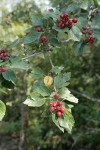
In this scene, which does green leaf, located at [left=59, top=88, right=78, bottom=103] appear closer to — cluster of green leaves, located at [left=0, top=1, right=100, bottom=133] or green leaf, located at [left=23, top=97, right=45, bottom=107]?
cluster of green leaves, located at [left=0, top=1, right=100, bottom=133]

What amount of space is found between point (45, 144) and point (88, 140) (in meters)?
0.81

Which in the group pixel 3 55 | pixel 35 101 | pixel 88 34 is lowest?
pixel 35 101

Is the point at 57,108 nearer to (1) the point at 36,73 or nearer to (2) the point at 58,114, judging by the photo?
(2) the point at 58,114

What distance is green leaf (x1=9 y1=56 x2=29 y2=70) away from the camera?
220 cm

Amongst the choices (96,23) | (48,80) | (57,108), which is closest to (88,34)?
(96,23)

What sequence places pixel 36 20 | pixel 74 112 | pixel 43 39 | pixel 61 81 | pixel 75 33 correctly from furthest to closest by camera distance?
pixel 74 112 < pixel 36 20 < pixel 43 39 < pixel 75 33 < pixel 61 81

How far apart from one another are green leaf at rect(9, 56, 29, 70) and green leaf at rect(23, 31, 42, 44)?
273 millimetres

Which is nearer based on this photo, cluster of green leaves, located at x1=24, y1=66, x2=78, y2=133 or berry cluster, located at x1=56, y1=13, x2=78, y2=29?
cluster of green leaves, located at x1=24, y1=66, x2=78, y2=133

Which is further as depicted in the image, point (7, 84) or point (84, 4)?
point (84, 4)

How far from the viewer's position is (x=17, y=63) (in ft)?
7.34

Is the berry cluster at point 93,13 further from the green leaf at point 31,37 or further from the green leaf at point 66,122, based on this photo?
the green leaf at point 66,122

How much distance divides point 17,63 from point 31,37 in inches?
15.0

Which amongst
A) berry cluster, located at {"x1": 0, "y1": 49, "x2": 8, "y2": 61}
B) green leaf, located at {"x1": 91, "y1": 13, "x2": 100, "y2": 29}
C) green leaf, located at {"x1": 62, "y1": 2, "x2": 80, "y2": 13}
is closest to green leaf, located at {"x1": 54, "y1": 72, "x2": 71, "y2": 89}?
berry cluster, located at {"x1": 0, "y1": 49, "x2": 8, "y2": 61}

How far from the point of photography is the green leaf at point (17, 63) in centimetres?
220
